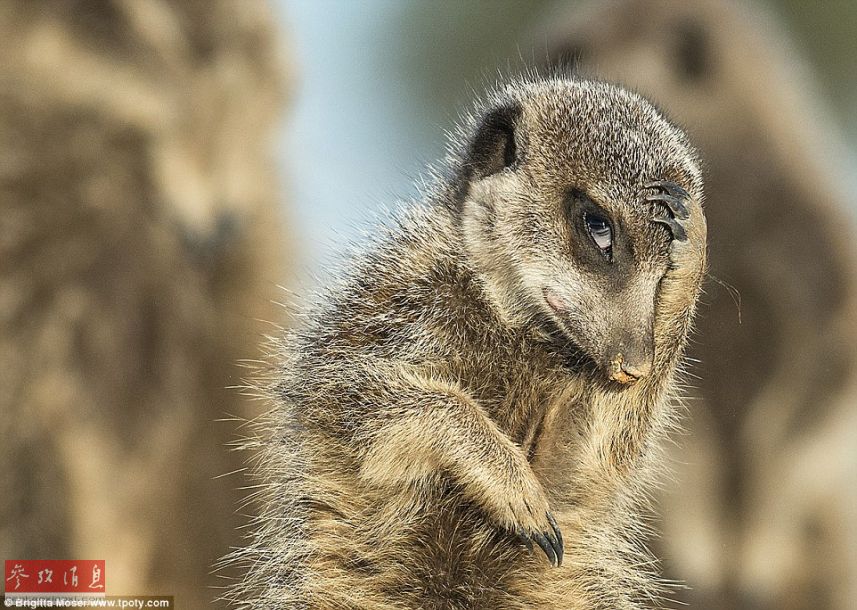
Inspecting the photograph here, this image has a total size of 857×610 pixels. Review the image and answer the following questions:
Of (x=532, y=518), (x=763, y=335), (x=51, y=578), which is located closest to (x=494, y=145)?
(x=532, y=518)

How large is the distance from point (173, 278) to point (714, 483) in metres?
0.82

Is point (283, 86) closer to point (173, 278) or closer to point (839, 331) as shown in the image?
point (173, 278)

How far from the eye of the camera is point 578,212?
50 centimetres

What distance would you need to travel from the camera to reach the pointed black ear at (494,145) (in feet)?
1.90

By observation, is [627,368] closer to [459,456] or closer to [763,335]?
[459,456]

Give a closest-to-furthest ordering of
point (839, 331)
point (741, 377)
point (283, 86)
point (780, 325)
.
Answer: point (741, 377) → point (780, 325) → point (839, 331) → point (283, 86)

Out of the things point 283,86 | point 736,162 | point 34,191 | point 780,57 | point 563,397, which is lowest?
point 563,397

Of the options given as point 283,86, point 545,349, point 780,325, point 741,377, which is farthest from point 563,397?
point 283,86

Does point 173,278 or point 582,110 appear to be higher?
point 173,278

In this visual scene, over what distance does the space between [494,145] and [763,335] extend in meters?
0.78

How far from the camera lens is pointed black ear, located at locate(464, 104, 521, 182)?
58 cm

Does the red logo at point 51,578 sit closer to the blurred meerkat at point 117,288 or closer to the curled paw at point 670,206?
the blurred meerkat at point 117,288

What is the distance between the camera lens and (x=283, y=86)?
1.74 m

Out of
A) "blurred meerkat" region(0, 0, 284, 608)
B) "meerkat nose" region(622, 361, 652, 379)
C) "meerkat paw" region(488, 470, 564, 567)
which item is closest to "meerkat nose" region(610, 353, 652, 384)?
"meerkat nose" region(622, 361, 652, 379)
